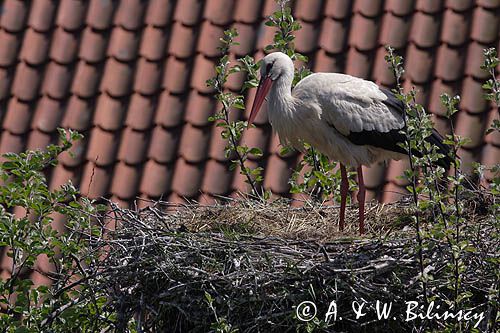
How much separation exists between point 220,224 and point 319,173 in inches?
25.9

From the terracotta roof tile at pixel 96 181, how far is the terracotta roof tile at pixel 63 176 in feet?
0.15

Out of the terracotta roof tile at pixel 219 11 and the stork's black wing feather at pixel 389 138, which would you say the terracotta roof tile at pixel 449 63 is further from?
the stork's black wing feather at pixel 389 138

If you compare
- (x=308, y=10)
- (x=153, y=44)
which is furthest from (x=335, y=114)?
(x=153, y=44)

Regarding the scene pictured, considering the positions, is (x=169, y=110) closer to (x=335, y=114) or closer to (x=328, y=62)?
(x=328, y=62)

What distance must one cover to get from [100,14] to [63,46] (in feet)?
1.01

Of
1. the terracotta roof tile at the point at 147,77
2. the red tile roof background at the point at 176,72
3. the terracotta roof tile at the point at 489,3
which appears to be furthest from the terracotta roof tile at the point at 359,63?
the terracotta roof tile at the point at 147,77

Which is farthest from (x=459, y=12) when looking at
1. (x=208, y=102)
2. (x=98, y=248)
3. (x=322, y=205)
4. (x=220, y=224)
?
(x=98, y=248)

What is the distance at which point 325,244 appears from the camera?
196 inches

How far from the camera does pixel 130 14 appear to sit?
8.06 metres

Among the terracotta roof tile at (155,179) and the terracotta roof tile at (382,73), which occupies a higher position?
the terracotta roof tile at (382,73)

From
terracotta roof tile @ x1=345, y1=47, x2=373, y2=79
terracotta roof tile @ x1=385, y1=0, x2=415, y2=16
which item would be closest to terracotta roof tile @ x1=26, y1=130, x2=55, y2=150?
terracotta roof tile @ x1=345, y1=47, x2=373, y2=79

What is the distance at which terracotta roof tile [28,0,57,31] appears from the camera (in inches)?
318

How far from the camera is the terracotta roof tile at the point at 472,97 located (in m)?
7.23

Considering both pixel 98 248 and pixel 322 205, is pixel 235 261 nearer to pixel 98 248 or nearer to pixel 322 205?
pixel 98 248
